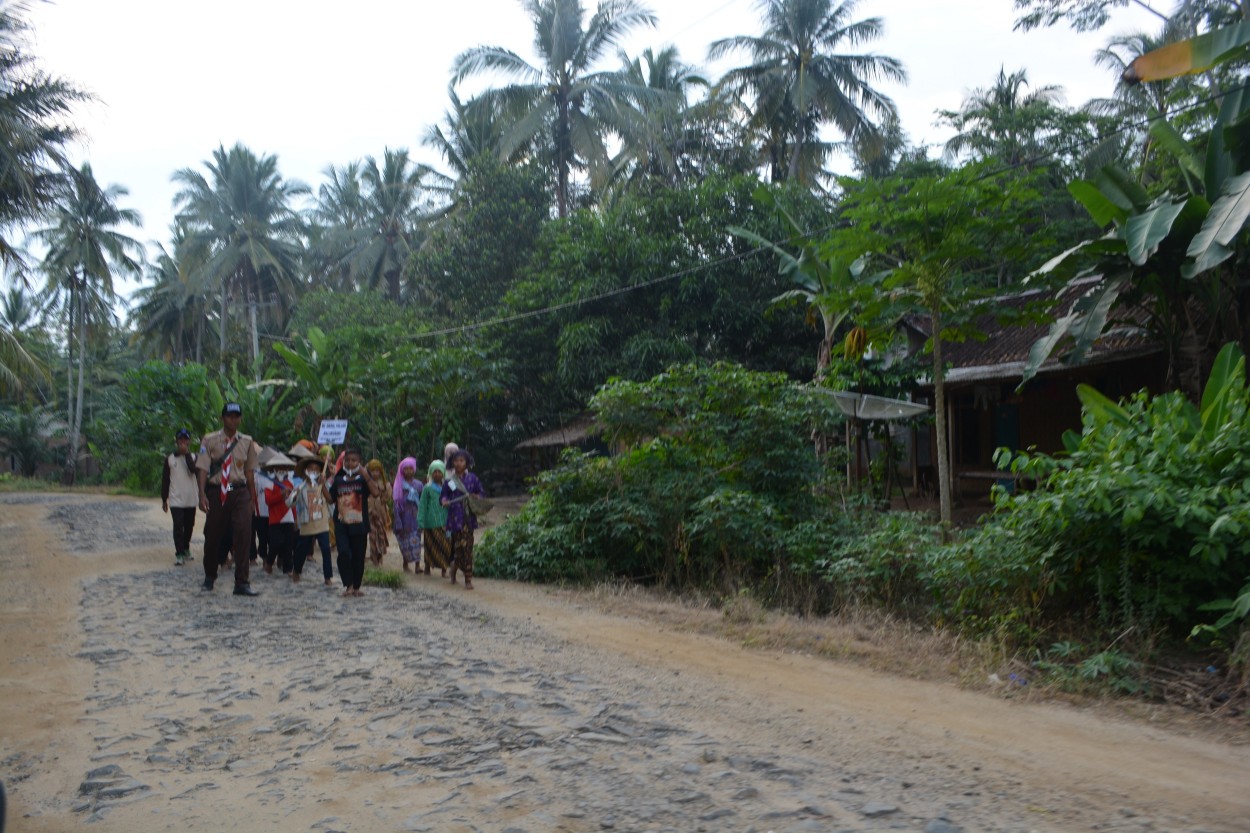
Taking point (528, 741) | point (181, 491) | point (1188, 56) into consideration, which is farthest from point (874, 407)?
point (528, 741)

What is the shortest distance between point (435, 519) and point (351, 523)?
1.37m

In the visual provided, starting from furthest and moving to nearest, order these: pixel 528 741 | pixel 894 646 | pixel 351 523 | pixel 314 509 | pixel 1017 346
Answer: pixel 1017 346
pixel 314 509
pixel 351 523
pixel 894 646
pixel 528 741

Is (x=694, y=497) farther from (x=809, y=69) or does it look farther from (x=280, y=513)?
(x=809, y=69)

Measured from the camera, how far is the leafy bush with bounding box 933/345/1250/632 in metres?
6.55

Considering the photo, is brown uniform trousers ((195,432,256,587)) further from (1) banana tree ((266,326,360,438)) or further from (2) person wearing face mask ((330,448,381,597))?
(1) banana tree ((266,326,360,438))

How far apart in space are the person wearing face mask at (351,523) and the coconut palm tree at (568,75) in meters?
21.0

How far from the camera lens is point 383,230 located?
147ft

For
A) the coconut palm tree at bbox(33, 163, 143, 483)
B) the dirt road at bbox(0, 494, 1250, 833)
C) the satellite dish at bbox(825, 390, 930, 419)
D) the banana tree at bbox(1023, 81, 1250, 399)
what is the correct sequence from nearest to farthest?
1. the dirt road at bbox(0, 494, 1250, 833)
2. the banana tree at bbox(1023, 81, 1250, 399)
3. the satellite dish at bbox(825, 390, 930, 419)
4. the coconut palm tree at bbox(33, 163, 143, 483)

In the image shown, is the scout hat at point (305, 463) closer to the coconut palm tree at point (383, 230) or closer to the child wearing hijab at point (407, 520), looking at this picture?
the child wearing hijab at point (407, 520)

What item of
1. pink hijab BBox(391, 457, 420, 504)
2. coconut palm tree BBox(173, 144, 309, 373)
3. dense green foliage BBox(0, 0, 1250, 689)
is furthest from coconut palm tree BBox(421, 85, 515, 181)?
pink hijab BBox(391, 457, 420, 504)

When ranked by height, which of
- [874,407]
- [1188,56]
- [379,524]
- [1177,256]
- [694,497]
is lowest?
[379,524]

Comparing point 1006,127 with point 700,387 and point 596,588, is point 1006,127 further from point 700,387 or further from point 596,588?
point 596,588

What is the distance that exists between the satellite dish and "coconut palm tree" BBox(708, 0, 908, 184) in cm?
1490

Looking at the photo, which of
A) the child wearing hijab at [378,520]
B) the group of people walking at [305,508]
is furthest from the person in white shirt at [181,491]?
the child wearing hijab at [378,520]
